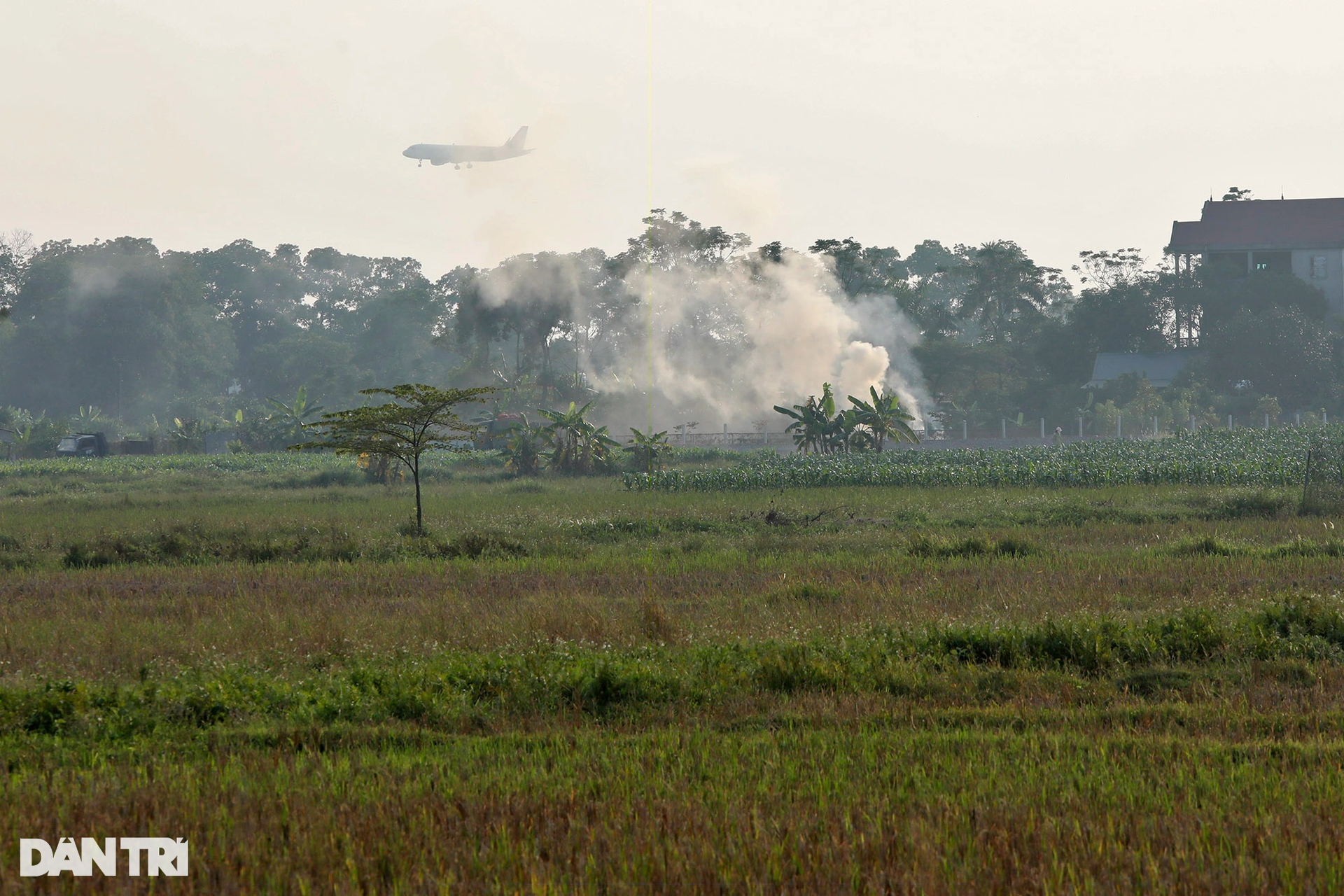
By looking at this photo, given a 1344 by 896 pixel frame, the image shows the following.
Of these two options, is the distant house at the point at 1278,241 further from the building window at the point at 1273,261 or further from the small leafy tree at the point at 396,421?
the small leafy tree at the point at 396,421

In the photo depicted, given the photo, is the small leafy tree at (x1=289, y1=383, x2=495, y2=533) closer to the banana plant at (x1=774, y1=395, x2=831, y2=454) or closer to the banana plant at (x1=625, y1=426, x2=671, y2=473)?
the banana plant at (x1=625, y1=426, x2=671, y2=473)

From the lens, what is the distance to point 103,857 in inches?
231

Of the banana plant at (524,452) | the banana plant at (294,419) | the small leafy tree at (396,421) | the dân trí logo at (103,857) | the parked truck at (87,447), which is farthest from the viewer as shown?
the parked truck at (87,447)

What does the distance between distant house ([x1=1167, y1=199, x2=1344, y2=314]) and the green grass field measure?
67457 mm

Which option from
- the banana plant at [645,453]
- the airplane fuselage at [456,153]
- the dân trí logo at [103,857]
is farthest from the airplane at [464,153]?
the dân trí logo at [103,857]

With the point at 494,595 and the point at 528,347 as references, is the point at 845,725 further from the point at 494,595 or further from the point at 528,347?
the point at 528,347

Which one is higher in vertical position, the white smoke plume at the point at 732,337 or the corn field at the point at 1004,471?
the white smoke plume at the point at 732,337

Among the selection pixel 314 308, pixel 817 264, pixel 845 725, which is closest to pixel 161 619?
pixel 845 725

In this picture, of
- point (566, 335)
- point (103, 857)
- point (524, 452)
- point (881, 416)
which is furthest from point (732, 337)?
point (103, 857)

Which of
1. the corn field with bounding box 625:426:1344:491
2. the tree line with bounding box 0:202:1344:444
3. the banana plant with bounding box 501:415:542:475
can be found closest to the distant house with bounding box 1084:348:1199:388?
the tree line with bounding box 0:202:1344:444

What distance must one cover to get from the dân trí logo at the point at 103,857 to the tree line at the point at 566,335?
5618 centimetres

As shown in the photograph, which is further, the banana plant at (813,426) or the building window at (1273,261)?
the building window at (1273,261)

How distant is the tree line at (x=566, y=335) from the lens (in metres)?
70.4

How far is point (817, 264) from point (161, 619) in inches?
2766
